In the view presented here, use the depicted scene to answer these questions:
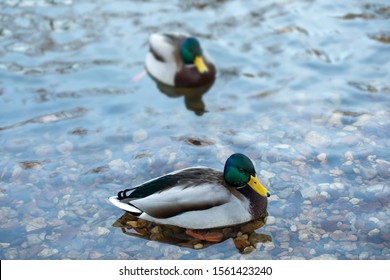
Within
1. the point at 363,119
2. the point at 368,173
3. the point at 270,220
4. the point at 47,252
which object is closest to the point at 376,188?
the point at 368,173

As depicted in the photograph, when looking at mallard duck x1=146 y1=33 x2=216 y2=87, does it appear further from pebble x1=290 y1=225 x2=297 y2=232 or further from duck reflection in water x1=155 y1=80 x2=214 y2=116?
pebble x1=290 y1=225 x2=297 y2=232

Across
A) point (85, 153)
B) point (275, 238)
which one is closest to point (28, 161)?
point (85, 153)

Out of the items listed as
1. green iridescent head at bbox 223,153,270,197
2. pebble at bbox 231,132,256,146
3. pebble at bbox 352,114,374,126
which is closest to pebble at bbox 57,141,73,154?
pebble at bbox 231,132,256,146

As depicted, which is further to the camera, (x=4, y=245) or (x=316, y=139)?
(x=316, y=139)

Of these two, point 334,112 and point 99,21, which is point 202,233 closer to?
point 334,112

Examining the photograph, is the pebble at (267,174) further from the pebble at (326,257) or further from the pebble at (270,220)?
the pebble at (326,257)

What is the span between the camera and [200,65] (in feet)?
31.3

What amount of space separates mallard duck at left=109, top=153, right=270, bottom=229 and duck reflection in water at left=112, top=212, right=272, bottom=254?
0.31ft

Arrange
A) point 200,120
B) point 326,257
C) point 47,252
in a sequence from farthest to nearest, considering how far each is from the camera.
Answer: point 200,120
point 47,252
point 326,257

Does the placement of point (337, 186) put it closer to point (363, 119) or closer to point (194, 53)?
point (363, 119)

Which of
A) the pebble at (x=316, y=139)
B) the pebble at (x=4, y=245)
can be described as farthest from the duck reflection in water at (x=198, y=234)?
the pebble at (x=316, y=139)

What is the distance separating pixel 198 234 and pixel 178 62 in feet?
12.6

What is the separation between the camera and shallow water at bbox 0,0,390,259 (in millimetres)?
6633

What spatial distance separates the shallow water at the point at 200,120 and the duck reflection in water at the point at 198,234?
0.08 meters
